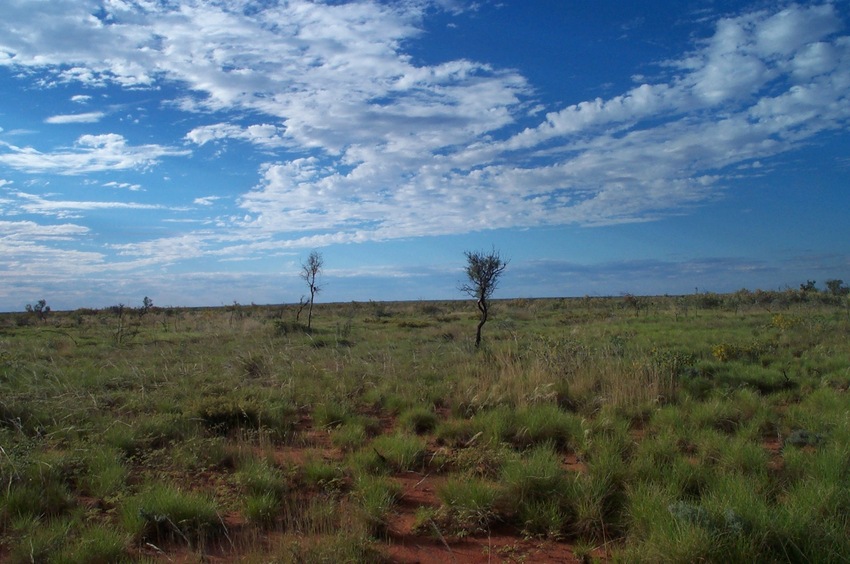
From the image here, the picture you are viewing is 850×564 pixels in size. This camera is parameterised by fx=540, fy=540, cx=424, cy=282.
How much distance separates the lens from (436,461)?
6184mm

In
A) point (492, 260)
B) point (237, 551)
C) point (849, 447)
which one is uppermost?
point (492, 260)

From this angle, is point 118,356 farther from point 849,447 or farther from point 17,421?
point 849,447

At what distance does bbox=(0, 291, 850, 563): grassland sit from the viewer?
13.6 feet

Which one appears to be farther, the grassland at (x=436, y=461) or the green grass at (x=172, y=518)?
the green grass at (x=172, y=518)

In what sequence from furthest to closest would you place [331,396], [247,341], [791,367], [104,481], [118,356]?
[247,341] < [118,356] < [791,367] < [331,396] < [104,481]

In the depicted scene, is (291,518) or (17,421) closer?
(291,518)

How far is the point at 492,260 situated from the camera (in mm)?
14766

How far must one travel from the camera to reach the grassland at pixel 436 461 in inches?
164

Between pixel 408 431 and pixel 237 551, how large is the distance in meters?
3.37

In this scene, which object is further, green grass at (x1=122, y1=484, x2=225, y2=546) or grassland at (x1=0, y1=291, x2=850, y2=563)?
green grass at (x1=122, y1=484, x2=225, y2=546)

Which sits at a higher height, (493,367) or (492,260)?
(492,260)

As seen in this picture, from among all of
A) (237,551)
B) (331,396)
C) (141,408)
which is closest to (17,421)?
(141,408)

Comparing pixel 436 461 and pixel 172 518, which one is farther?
pixel 436 461

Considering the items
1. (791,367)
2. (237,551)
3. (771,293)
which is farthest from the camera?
(771,293)
